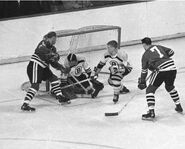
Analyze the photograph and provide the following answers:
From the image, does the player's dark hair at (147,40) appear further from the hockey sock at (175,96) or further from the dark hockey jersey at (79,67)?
the dark hockey jersey at (79,67)

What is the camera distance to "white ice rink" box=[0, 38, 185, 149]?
17.0 feet

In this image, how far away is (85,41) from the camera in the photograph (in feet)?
22.9

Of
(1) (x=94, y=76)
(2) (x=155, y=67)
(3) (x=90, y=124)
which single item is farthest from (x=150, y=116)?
(1) (x=94, y=76)

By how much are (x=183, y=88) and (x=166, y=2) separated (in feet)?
7.52

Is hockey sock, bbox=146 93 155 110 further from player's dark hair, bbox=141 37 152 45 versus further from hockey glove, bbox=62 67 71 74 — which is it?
hockey glove, bbox=62 67 71 74

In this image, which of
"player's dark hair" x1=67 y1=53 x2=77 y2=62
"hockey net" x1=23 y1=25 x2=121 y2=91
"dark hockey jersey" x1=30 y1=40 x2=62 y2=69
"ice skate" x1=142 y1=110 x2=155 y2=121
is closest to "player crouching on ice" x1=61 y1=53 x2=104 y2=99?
"player's dark hair" x1=67 y1=53 x2=77 y2=62

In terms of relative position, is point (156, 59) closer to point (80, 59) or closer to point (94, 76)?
point (94, 76)

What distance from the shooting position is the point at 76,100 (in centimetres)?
634

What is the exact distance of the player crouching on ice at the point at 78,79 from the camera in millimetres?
6422

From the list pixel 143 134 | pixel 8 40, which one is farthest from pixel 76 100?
pixel 8 40

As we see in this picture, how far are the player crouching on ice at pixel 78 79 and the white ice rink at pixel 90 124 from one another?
0.13 metres

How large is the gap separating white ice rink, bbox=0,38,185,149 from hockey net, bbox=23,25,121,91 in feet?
1.83

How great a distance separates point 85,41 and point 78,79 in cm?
62

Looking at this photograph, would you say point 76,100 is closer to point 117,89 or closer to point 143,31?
point 117,89
